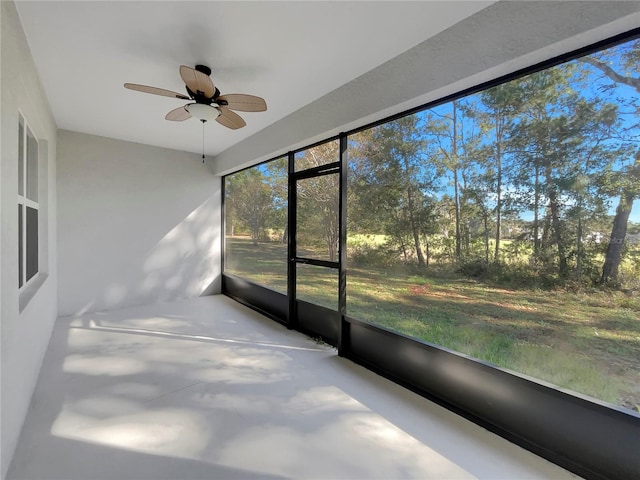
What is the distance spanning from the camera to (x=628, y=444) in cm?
151

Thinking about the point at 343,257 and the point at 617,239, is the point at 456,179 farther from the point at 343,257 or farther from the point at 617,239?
the point at 343,257

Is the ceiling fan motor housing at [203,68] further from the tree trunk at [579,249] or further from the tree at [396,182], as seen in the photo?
the tree trunk at [579,249]

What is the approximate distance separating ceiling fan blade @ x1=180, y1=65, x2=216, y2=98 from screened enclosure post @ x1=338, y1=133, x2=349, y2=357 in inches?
51.6

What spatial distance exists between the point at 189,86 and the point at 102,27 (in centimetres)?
61

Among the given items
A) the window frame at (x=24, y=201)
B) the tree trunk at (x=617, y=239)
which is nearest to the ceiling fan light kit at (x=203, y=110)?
the window frame at (x=24, y=201)

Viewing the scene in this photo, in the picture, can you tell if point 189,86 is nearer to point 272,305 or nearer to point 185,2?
point 185,2

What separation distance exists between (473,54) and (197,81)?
187cm

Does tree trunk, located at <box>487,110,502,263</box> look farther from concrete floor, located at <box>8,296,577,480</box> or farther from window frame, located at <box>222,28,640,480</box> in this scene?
concrete floor, located at <box>8,296,577,480</box>

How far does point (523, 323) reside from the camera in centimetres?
198

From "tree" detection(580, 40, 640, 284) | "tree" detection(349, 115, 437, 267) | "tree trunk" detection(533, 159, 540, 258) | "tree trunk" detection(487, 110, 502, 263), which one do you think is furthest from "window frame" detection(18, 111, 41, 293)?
"tree" detection(580, 40, 640, 284)

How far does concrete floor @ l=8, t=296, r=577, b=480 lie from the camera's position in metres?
1.64

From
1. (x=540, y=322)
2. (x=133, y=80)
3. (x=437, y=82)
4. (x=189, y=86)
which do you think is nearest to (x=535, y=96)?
(x=437, y=82)

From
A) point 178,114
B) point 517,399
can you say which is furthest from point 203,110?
point 517,399

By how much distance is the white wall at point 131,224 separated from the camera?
14.0 ft
